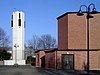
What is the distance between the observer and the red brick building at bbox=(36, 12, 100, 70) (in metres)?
53.5

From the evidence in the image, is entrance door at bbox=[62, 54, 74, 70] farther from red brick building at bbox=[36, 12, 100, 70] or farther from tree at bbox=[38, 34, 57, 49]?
tree at bbox=[38, 34, 57, 49]

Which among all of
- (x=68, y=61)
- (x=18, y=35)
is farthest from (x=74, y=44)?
(x=18, y=35)

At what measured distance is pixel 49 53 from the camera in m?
61.2

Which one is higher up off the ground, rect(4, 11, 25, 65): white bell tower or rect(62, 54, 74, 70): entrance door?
rect(4, 11, 25, 65): white bell tower

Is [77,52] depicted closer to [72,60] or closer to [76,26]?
[72,60]

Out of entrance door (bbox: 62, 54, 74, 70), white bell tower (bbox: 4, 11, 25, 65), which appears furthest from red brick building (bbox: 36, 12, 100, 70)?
white bell tower (bbox: 4, 11, 25, 65)

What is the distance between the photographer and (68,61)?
53625mm

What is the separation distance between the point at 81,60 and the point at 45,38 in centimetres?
7713

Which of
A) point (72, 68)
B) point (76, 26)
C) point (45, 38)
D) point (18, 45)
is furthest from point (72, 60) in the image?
point (45, 38)

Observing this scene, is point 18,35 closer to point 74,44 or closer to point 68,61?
point 74,44

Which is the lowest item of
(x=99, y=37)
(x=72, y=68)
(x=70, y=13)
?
(x=72, y=68)

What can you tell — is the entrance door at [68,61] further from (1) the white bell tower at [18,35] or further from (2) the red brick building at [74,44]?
(1) the white bell tower at [18,35]

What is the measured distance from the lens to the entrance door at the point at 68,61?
A: 175ft

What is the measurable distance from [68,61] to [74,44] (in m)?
5.55
